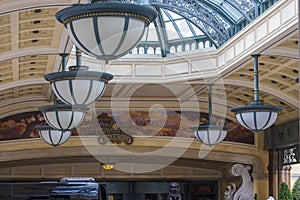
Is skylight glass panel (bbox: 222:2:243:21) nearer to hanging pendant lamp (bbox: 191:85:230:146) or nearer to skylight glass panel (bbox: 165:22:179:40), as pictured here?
hanging pendant lamp (bbox: 191:85:230:146)

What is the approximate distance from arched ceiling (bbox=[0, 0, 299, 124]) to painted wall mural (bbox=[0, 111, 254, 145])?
0.35 metres

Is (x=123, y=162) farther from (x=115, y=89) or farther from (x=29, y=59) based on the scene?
(x=29, y=59)

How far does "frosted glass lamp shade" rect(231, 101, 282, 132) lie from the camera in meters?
12.1

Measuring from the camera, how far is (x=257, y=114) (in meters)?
12.2

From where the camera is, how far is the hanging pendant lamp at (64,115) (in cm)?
1186

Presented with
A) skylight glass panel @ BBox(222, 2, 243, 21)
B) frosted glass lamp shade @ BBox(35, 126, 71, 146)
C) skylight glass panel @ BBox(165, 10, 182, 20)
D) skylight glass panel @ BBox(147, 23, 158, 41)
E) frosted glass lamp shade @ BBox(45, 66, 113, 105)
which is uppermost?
skylight glass panel @ BBox(165, 10, 182, 20)

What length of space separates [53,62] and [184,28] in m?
3.83

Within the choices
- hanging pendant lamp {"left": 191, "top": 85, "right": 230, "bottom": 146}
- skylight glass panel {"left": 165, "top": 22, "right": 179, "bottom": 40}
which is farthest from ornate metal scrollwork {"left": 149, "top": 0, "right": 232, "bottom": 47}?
hanging pendant lamp {"left": 191, "top": 85, "right": 230, "bottom": 146}

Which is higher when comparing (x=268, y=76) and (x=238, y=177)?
(x=268, y=76)

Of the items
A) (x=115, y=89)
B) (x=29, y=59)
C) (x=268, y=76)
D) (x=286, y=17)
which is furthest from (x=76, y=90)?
(x=115, y=89)

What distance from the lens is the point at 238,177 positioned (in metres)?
21.5

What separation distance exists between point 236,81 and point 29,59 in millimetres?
5013

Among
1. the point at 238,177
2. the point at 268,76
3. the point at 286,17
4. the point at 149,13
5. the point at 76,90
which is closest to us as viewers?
the point at 149,13

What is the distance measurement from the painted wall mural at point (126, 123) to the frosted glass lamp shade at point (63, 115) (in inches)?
307
